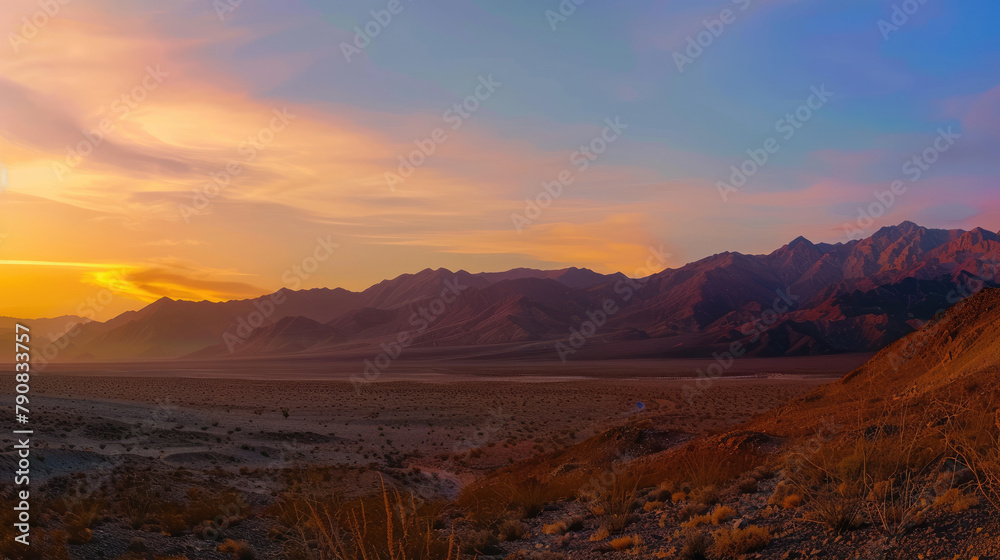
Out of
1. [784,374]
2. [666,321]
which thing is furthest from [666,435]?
[666,321]

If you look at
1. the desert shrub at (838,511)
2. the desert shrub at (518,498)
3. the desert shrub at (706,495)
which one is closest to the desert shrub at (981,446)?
the desert shrub at (838,511)

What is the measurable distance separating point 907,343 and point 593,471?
12961mm

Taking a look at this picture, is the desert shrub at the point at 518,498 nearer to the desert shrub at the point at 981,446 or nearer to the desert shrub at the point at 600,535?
the desert shrub at the point at 600,535

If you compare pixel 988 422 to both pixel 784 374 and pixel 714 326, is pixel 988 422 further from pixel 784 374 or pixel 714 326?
pixel 714 326

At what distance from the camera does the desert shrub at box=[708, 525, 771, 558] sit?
690 cm

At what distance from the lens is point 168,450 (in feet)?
74.0

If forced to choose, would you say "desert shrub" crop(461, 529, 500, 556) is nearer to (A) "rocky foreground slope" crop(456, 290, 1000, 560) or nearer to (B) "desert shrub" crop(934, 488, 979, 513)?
(A) "rocky foreground slope" crop(456, 290, 1000, 560)

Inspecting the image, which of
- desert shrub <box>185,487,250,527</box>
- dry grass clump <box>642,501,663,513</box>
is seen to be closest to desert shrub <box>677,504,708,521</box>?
dry grass clump <box>642,501,663,513</box>

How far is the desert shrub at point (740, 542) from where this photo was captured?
6902 mm

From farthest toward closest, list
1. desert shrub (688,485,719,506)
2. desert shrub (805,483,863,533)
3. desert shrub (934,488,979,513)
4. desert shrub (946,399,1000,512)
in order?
desert shrub (688,485,719,506) < desert shrub (805,483,863,533) < desert shrub (934,488,979,513) < desert shrub (946,399,1000,512)

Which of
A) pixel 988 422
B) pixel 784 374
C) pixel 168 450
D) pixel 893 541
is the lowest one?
pixel 784 374

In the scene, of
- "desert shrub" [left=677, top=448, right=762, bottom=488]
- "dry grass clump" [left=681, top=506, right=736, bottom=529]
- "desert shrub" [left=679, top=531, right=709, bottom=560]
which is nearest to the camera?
"desert shrub" [left=679, top=531, right=709, bottom=560]

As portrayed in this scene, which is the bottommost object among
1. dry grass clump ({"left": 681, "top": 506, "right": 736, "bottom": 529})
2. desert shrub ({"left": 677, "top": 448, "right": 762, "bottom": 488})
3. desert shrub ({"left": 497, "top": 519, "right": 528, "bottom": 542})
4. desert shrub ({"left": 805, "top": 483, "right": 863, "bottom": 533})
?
desert shrub ({"left": 497, "top": 519, "right": 528, "bottom": 542})

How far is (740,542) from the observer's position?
698 cm
